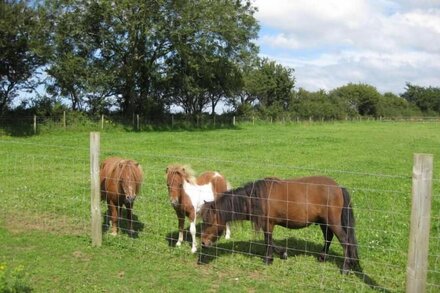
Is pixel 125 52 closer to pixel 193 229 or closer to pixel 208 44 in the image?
pixel 208 44

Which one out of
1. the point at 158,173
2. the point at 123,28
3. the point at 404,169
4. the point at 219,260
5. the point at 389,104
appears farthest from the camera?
the point at 389,104

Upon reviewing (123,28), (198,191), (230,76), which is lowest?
(198,191)

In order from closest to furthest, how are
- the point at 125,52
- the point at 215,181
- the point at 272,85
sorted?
the point at 215,181 → the point at 125,52 → the point at 272,85

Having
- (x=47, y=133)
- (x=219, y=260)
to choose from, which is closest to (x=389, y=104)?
(x=47, y=133)

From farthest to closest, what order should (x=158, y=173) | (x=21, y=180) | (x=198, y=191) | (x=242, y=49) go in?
(x=242, y=49), (x=158, y=173), (x=21, y=180), (x=198, y=191)

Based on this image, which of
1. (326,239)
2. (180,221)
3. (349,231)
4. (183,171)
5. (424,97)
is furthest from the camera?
(424,97)

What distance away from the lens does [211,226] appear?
709 cm

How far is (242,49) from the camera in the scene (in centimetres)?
4091

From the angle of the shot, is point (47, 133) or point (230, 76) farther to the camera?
point (230, 76)

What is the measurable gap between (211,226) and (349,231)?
200cm

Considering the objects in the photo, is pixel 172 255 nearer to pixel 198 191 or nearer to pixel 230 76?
pixel 198 191

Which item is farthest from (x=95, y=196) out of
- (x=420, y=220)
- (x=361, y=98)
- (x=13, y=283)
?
(x=361, y=98)

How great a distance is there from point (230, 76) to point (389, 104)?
7225 centimetres

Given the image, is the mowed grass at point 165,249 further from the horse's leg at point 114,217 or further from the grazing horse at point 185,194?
the grazing horse at point 185,194
